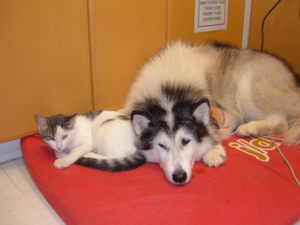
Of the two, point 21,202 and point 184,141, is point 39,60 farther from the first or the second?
point 184,141

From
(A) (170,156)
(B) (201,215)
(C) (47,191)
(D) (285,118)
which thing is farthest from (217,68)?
(C) (47,191)

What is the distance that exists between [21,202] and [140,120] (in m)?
0.90

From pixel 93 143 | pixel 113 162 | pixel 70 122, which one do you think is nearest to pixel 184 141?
pixel 113 162

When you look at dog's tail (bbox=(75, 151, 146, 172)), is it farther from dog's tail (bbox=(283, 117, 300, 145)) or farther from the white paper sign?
the white paper sign

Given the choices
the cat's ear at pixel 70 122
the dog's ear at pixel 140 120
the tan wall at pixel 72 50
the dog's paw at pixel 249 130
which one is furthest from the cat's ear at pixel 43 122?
the dog's paw at pixel 249 130

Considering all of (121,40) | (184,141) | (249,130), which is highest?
(121,40)

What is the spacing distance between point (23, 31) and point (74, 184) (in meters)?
1.11

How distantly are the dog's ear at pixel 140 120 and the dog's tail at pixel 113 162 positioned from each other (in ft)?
0.56

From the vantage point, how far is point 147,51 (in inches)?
119

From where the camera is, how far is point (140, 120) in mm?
1998

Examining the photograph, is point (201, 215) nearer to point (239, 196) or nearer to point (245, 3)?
point (239, 196)

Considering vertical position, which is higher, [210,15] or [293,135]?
[210,15]

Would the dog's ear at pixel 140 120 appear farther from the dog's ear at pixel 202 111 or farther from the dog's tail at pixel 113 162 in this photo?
the dog's ear at pixel 202 111

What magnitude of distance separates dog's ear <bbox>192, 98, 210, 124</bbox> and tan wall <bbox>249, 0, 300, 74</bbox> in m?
2.05
